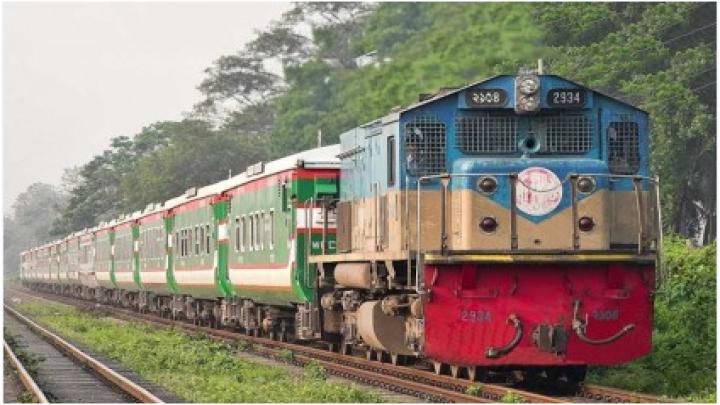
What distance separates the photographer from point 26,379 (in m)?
19.7

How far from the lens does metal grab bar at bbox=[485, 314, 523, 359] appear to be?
15812mm

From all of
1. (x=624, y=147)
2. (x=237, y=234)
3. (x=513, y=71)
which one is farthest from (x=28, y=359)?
(x=513, y=71)

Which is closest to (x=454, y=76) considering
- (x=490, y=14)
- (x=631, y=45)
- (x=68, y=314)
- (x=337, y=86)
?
(x=490, y=14)

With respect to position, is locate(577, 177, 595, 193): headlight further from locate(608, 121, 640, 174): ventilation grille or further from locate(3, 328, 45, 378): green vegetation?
locate(3, 328, 45, 378): green vegetation

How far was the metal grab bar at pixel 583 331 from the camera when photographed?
1581 centimetres

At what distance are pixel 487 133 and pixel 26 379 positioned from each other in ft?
22.8

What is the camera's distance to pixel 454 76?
1560 inches

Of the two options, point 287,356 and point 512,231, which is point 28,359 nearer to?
point 287,356

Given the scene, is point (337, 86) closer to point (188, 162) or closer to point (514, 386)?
point (188, 162)

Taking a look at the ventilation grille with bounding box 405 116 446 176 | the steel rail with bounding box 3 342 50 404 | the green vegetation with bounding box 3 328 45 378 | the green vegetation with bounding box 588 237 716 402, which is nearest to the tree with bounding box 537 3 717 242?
the green vegetation with bounding box 588 237 716 402

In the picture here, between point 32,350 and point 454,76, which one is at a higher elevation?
point 454,76

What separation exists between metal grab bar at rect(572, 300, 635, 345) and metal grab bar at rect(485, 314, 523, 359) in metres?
0.56

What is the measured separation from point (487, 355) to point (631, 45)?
24.9 metres

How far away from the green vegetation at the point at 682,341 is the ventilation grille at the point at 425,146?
8.66ft
